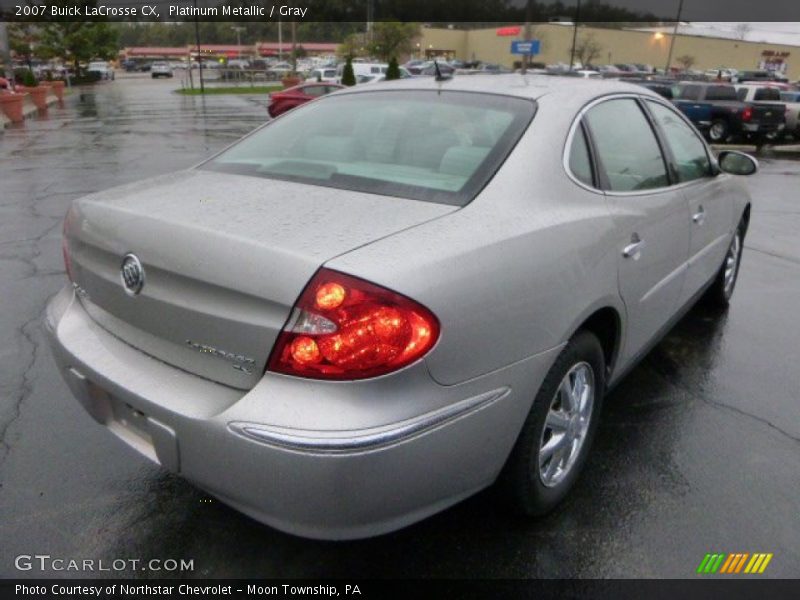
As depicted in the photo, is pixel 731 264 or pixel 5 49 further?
pixel 5 49

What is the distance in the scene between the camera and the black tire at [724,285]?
15.5 ft

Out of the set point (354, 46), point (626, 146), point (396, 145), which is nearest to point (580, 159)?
point (626, 146)

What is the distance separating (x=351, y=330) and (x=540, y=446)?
3.13ft

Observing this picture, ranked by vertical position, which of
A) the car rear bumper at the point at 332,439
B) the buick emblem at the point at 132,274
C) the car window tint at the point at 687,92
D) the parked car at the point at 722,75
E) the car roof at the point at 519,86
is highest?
the car roof at the point at 519,86

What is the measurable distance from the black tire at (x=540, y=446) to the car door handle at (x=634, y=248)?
382 mm

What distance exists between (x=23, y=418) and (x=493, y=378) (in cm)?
245

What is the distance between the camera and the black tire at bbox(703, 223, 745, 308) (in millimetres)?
4727

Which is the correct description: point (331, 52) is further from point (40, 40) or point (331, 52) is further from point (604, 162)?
point (604, 162)

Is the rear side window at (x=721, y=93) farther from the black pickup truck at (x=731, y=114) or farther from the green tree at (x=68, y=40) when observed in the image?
the green tree at (x=68, y=40)

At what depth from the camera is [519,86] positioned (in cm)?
304

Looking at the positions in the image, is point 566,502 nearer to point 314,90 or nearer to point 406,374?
point 406,374

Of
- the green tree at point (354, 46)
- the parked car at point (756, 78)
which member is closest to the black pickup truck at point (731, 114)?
the parked car at point (756, 78)

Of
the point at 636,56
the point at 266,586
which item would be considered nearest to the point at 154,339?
the point at 266,586

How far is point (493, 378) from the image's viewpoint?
2037 millimetres
